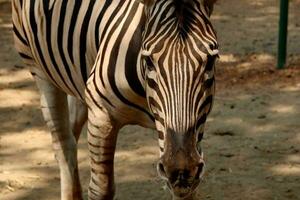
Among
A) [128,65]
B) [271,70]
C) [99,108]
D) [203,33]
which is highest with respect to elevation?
[203,33]

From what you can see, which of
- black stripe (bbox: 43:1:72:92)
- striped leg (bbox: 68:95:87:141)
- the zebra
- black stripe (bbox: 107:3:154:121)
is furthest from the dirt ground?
black stripe (bbox: 107:3:154:121)

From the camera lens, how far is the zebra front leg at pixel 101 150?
358cm

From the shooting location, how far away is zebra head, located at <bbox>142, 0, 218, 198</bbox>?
2.86 meters

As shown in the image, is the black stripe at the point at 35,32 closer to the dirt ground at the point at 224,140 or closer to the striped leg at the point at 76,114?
the striped leg at the point at 76,114

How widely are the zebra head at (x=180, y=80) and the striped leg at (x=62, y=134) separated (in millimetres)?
Answer: 1705

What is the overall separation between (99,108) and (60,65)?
0.56 metres

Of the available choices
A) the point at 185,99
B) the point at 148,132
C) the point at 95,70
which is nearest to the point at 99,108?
the point at 95,70

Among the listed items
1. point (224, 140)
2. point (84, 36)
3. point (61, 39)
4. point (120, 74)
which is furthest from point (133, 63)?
point (224, 140)

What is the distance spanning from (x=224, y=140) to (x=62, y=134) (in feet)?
5.34

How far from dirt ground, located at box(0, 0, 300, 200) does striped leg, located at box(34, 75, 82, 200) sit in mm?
252

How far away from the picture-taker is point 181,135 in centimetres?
286

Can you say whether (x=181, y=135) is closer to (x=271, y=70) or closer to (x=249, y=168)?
(x=249, y=168)

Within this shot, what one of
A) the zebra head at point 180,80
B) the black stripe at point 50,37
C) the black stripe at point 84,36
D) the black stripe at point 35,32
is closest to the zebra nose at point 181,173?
the zebra head at point 180,80

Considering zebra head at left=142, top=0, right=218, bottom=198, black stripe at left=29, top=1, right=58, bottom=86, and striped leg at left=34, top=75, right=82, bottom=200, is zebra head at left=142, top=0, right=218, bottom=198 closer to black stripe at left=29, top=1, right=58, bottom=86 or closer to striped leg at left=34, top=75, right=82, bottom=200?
black stripe at left=29, top=1, right=58, bottom=86
